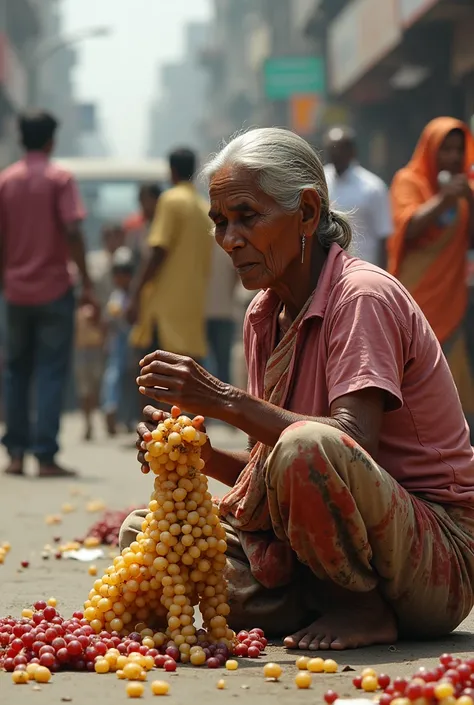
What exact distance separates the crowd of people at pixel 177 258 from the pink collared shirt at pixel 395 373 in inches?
89.0

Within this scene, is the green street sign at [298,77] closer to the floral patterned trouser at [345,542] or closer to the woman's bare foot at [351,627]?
the floral patterned trouser at [345,542]

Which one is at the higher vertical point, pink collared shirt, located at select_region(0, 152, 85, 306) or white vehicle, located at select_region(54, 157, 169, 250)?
pink collared shirt, located at select_region(0, 152, 85, 306)

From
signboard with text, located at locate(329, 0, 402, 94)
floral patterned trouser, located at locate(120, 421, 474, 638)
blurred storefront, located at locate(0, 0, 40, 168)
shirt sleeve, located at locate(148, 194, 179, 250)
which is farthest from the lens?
blurred storefront, located at locate(0, 0, 40, 168)

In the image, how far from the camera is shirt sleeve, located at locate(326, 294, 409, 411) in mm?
3967

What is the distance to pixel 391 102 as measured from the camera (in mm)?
28297

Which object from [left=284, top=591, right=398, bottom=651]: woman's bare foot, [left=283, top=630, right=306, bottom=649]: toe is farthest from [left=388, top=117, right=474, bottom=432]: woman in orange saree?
A: [left=283, top=630, right=306, bottom=649]: toe

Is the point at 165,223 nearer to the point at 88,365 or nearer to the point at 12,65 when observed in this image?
the point at 88,365

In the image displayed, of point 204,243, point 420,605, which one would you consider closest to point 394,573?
point 420,605

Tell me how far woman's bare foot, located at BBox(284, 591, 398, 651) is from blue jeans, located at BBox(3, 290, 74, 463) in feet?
18.6

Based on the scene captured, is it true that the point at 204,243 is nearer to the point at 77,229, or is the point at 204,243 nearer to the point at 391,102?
the point at 77,229

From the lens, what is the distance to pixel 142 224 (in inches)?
604

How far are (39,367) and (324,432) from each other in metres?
6.15

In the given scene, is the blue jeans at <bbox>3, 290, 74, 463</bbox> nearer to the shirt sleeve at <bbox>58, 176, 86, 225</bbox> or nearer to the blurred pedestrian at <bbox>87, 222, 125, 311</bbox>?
the shirt sleeve at <bbox>58, 176, 86, 225</bbox>

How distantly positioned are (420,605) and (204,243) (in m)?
7.15
